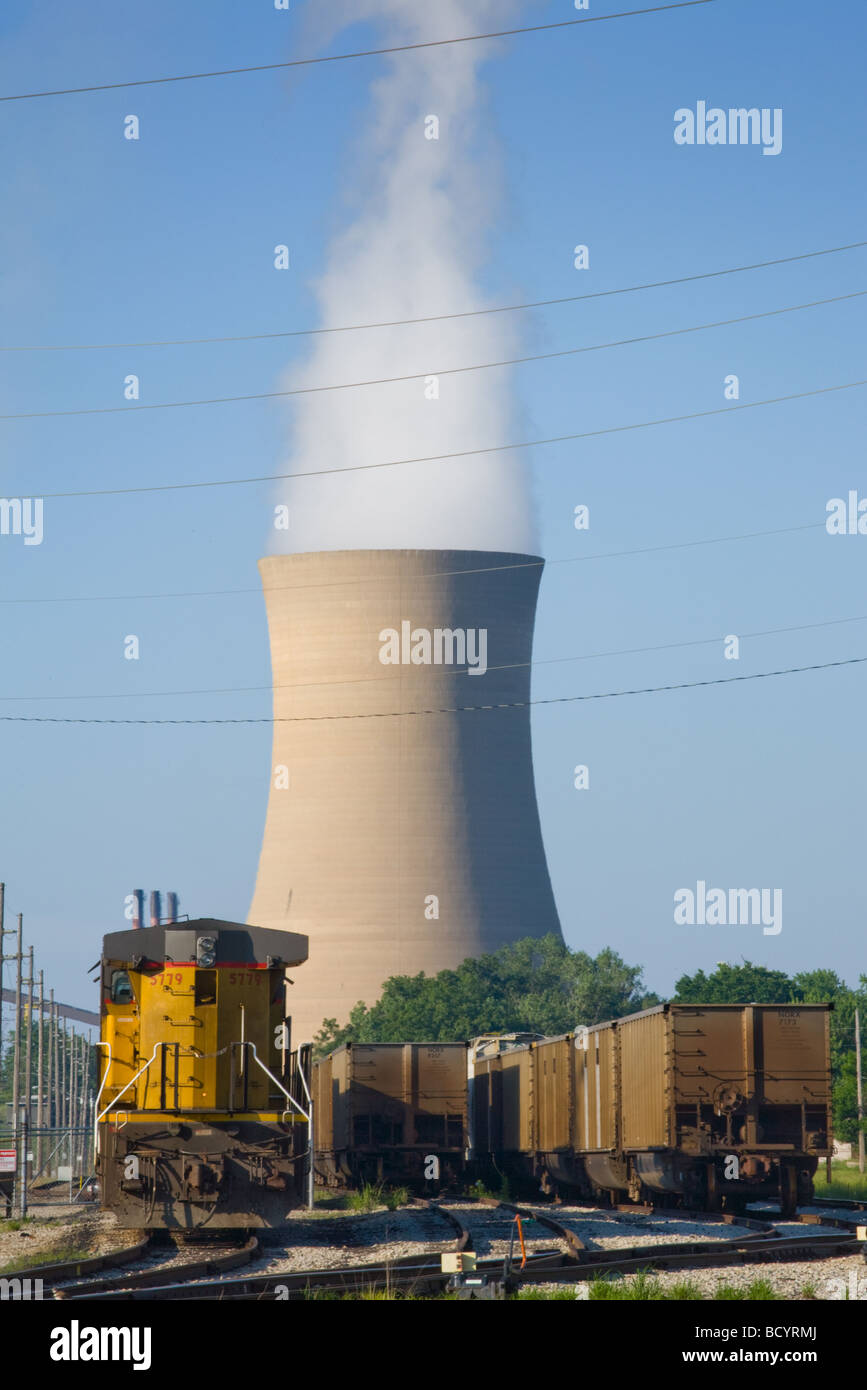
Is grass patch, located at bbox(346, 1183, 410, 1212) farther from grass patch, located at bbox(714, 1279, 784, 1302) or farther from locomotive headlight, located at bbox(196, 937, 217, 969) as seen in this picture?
grass patch, located at bbox(714, 1279, 784, 1302)

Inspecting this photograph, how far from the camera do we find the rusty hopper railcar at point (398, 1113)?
24719 millimetres

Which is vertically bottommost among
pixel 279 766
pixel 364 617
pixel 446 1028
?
pixel 446 1028

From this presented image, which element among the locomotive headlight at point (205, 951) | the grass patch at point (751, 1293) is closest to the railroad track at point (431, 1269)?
the grass patch at point (751, 1293)

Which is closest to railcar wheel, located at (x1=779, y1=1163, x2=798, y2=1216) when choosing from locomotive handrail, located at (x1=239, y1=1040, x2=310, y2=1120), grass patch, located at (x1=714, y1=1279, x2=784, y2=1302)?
locomotive handrail, located at (x1=239, y1=1040, x2=310, y2=1120)

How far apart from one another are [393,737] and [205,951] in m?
29.4

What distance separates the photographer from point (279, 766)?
150ft

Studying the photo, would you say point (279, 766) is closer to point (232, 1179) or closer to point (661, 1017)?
point (661, 1017)

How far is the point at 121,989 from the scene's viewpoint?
15062 millimetres

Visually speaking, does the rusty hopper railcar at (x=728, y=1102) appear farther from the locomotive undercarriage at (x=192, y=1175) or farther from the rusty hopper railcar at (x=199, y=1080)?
the locomotive undercarriage at (x=192, y=1175)

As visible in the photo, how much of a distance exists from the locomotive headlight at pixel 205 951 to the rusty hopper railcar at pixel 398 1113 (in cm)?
1026

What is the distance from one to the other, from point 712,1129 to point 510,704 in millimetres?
28184

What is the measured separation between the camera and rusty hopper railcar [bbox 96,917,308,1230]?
14.0 metres

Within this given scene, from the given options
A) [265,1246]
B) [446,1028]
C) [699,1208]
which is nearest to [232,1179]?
[265,1246]
